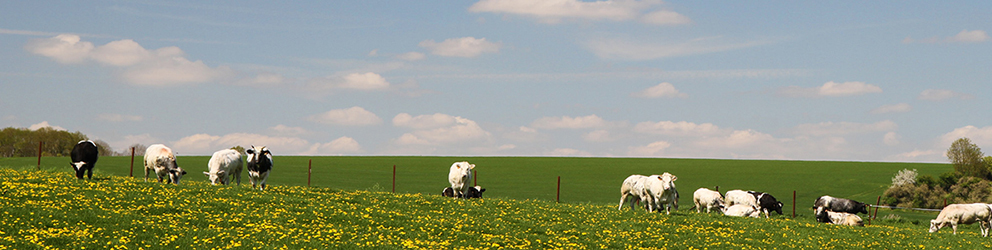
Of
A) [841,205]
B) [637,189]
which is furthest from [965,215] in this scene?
[637,189]

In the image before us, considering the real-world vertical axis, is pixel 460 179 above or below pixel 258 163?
below

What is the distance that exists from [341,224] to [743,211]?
21.9 metres

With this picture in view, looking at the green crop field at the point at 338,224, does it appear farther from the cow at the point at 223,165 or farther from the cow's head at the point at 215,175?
the cow at the point at 223,165

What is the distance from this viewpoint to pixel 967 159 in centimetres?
7431

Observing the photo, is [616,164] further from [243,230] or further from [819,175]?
[243,230]

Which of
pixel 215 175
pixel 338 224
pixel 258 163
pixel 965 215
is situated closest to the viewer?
pixel 338 224

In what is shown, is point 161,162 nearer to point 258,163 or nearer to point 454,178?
point 258,163

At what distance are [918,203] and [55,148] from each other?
101 m

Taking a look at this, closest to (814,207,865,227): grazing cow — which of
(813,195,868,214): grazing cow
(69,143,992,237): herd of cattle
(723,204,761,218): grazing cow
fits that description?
(69,143,992,237): herd of cattle

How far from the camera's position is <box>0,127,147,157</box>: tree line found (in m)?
91.4

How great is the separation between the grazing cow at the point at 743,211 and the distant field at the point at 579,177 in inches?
743

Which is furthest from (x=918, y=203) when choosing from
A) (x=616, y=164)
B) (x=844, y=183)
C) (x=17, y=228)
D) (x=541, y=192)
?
(x=17, y=228)

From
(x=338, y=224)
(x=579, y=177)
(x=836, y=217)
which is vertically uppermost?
(x=579, y=177)

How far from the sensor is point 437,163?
99.7 metres
